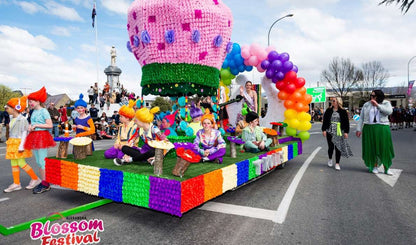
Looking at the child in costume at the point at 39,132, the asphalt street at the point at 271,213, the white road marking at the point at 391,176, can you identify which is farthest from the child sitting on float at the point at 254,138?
the child in costume at the point at 39,132

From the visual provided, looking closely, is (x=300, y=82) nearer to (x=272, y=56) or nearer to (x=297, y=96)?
(x=297, y=96)

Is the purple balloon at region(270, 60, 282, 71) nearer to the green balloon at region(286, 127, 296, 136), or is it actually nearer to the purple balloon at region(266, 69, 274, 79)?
the purple balloon at region(266, 69, 274, 79)

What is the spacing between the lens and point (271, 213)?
366 cm

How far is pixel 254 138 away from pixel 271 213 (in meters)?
2.04

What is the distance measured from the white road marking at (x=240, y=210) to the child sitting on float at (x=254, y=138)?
1568 mm

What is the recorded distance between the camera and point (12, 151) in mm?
4645

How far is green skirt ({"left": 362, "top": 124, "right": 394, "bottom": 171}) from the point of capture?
19.7 feet

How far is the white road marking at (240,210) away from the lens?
3588 millimetres

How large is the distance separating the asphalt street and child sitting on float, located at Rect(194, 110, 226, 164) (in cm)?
72

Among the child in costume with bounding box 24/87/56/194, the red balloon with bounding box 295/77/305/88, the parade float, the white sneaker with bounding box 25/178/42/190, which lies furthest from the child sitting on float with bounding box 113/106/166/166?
the red balloon with bounding box 295/77/305/88

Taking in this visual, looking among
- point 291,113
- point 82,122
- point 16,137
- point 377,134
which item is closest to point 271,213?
point 82,122

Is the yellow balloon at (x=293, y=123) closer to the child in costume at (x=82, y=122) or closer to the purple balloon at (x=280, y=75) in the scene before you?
the purple balloon at (x=280, y=75)

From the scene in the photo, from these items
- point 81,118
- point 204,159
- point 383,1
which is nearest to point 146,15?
point 81,118

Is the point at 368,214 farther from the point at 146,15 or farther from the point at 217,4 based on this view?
the point at 146,15
